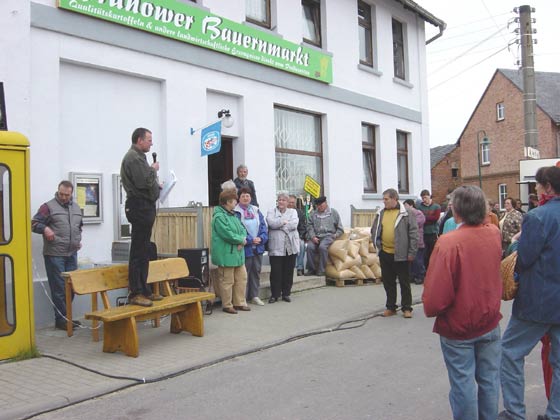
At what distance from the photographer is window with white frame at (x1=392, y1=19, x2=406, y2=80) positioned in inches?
644

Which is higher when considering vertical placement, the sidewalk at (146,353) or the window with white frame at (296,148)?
the window with white frame at (296,148)

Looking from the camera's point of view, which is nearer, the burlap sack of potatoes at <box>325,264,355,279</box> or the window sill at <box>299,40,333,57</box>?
the burlap sack of potatoes at <box>325,264,355,279</box>

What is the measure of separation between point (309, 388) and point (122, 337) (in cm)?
225

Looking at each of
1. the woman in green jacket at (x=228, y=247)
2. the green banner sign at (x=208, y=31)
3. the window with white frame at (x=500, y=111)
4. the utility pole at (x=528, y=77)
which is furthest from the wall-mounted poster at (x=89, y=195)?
the window with white frame at (x=500, y=111)

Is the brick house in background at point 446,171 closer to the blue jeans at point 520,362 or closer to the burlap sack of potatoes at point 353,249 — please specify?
the burlap sack of potatoes at point 353,249

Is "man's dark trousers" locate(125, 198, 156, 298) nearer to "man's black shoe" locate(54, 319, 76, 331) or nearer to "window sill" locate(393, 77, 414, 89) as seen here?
"man's black shoe" locate(54, 319, 76, 331)

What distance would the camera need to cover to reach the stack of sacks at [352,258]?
11.1m

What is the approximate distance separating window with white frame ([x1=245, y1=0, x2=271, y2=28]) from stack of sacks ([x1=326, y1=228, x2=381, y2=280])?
15.2 ft

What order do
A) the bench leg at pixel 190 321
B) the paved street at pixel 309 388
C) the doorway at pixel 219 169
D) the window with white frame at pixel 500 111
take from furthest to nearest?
the window with white frame at pixel 500 111, the doorway at pixel 219 169, the bench leg at pixel 190 321, the paved street at pixel 309 388

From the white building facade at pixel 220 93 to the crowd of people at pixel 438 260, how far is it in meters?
1.04

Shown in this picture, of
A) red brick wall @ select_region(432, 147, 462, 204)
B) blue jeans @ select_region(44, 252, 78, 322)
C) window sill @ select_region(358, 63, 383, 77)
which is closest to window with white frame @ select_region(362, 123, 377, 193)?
window sill @ select_region(358, 63, 383, 77)

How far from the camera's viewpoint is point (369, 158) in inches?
591

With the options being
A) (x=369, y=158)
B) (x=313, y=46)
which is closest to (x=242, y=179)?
(x=313, y=46)

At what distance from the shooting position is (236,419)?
169 inches
